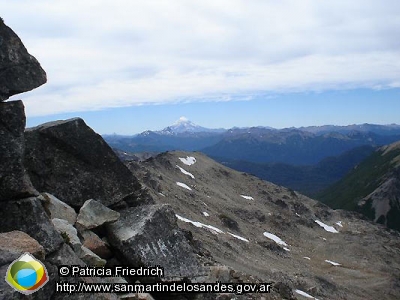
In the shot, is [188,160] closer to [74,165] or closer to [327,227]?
[327,227]

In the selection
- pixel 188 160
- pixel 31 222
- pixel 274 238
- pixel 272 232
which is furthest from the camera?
pixel 188 160

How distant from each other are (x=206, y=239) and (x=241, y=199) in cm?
5336

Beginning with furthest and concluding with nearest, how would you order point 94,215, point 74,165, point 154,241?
point 74,165 < point 94,215 < point 154,241

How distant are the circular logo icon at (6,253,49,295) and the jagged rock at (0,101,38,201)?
148 inches

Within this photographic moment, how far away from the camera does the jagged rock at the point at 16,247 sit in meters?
10.9

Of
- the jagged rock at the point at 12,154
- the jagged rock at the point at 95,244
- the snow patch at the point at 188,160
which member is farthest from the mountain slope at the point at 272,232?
the jagged rock at the point at 12,154

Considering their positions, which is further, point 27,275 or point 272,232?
point 272,232

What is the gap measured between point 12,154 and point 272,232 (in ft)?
297

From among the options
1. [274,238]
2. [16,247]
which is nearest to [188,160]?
[274,238]

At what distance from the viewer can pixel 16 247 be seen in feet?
37.6

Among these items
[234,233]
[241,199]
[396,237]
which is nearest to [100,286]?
[234,233]

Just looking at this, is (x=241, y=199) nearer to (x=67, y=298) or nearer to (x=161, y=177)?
(x=161, y=177)

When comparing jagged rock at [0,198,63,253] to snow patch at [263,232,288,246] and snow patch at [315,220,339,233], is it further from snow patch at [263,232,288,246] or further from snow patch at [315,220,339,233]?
snow patch at [315,220,339,233]

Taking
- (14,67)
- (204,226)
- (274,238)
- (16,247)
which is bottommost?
(274,238)
